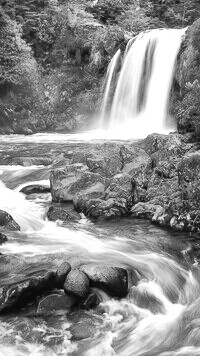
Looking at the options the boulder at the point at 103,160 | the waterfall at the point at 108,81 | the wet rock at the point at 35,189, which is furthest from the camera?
the waterfall at the point at 108,81

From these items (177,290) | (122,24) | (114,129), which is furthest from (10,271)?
(122,24)

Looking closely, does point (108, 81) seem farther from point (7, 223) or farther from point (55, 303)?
point (55, 303)

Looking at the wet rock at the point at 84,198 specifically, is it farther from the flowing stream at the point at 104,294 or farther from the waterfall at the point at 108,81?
the waterfall at the point at 108,81

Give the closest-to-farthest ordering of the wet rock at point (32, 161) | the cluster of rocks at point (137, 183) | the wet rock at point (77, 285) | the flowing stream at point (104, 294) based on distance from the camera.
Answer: the flowing stream at point (104, 294) < the wet rock at point (77, 285) < the cluster of rocks at point (137, 183) < the wet rock at point (32, 161)

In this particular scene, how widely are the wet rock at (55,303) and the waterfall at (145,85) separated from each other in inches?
502

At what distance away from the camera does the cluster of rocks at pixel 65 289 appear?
204 inches

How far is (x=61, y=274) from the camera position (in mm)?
5504

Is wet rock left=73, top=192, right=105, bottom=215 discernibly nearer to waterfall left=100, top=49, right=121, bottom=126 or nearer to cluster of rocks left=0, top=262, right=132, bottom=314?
cluster of rocks left=0, top=262, right=132, bottom=314

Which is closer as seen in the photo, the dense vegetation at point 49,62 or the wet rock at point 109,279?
the wet rock at point 109,279

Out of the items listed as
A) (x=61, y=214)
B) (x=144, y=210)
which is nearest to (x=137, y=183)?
(x=144, y=210)

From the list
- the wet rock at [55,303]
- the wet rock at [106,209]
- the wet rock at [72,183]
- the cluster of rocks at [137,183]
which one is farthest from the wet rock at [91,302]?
the wet rock at [72,183]

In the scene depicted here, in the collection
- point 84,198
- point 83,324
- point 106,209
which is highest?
point 84,198

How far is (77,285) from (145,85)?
14.8 meters

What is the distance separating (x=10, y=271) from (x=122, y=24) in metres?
20.7
